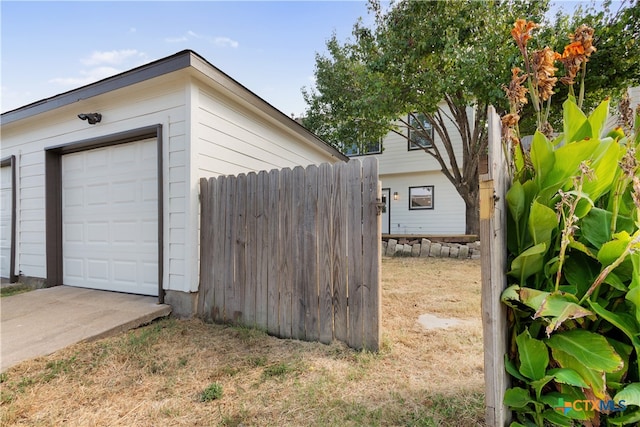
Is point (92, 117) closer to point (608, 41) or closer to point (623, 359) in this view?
point (623, 359)

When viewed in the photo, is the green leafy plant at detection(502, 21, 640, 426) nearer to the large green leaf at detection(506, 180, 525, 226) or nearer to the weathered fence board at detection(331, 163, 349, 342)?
the large green leaf at detection(506, 180, 525, 226)

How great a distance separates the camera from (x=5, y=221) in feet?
17.4

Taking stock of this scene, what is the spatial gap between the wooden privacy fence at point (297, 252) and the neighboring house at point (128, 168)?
13.5 inches

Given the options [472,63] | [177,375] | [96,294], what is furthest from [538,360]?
[472,63]

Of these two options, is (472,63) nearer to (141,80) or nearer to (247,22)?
(247,22)

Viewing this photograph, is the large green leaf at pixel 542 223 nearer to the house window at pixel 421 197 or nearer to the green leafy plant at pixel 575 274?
the green leafy plant at pixel 575 274

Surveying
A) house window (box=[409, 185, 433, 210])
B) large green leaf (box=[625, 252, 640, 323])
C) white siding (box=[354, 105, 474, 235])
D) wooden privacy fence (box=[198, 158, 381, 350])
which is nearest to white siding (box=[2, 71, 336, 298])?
wooden privacy fence (box=[198, 158, 381, 350])

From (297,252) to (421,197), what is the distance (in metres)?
10.1

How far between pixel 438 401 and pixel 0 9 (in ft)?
19.9

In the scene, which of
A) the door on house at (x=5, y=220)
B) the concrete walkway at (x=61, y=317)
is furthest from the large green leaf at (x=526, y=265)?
the door on house at (x=5, y=220)

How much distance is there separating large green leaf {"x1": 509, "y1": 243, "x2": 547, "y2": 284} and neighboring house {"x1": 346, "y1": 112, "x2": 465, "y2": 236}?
10419mm

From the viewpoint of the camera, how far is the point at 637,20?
18.0 ft

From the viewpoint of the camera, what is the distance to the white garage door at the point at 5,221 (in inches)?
205

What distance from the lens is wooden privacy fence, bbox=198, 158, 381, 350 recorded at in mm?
2531
